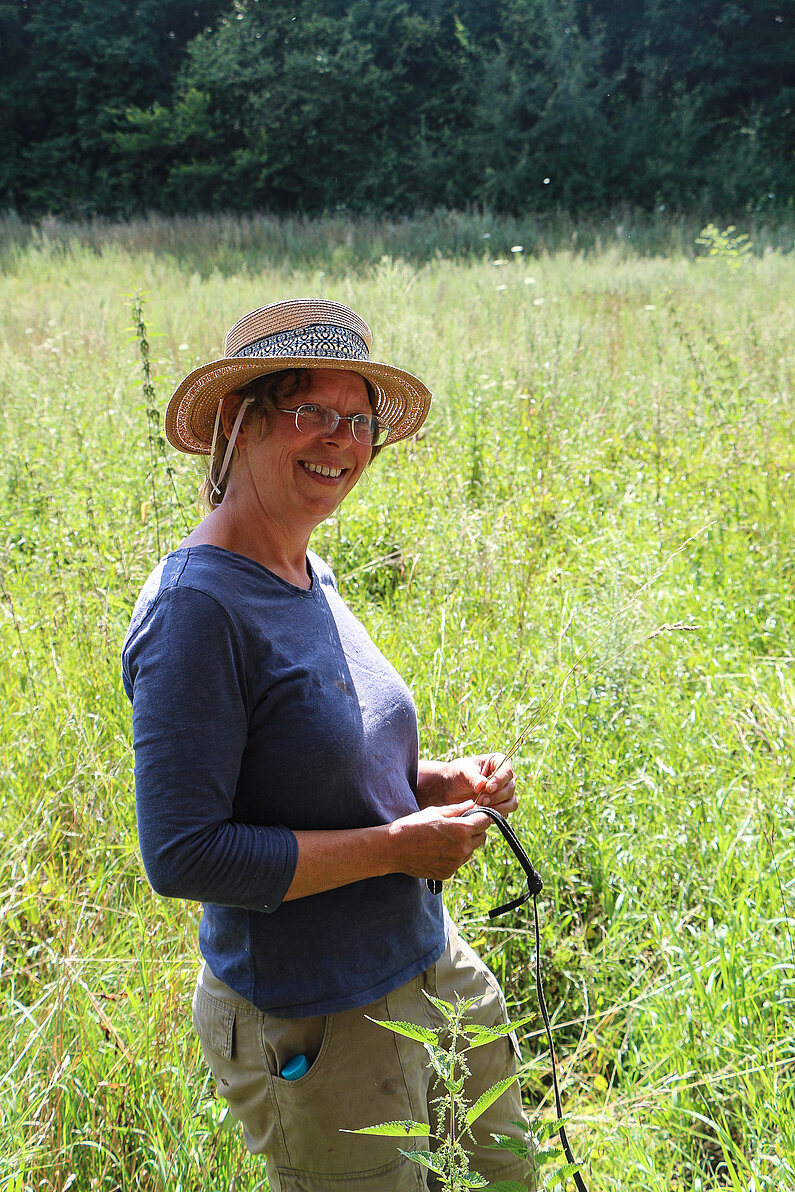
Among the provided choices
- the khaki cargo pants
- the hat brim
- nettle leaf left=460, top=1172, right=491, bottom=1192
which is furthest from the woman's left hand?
the hat brim

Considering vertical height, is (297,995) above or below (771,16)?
below

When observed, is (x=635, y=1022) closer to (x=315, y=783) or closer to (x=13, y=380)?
(x=315, y=783)

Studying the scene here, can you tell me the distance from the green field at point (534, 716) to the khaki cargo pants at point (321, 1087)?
1.68 ft

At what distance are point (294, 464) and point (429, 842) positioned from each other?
0.67m

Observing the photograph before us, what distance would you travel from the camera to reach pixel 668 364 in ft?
19.6

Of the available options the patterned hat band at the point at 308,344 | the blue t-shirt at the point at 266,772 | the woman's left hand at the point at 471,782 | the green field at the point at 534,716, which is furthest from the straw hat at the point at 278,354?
the green field at the point at 534,716

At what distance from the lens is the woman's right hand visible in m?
1.37

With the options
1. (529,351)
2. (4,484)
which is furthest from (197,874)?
(529,351)

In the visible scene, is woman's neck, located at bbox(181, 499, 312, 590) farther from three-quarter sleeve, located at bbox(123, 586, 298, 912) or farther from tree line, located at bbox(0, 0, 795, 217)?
tree line, located at bbox(0, 0, 795, 217)

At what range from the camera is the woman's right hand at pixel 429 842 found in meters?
1.37

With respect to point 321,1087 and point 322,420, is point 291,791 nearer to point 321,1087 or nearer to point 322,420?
point 321,1087

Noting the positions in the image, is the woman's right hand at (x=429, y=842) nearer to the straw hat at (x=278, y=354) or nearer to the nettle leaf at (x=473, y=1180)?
the nettle leaf at (x=473, y=1180)

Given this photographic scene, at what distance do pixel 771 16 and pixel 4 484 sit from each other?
83.2 feet

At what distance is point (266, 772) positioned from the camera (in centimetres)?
133
